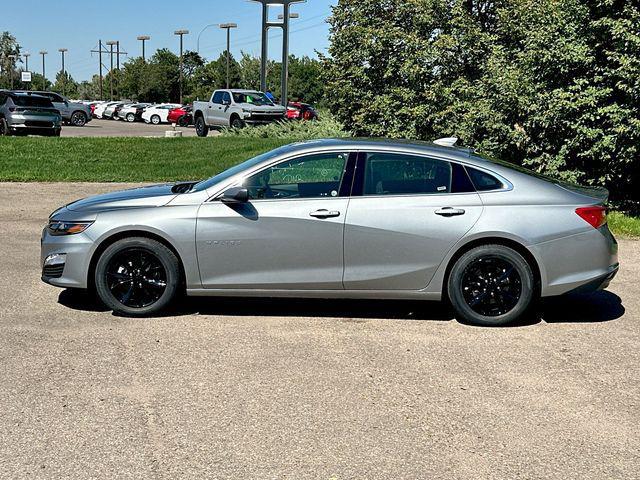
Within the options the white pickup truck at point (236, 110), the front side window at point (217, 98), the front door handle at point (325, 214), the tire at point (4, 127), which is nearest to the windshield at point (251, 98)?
the white pickup truck at point (236, 110)

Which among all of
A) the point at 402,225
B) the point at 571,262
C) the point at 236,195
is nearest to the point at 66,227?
the point at 236,195

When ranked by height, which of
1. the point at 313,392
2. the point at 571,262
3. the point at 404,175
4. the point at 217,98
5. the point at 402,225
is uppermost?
the point at 217,98

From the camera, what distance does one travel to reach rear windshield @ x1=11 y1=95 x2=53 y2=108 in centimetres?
2554

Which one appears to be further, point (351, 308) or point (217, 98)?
point (217, 98)

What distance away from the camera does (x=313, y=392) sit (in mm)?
4922

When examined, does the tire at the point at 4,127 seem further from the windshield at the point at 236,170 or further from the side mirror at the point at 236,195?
the side mirror at the point at 236,195

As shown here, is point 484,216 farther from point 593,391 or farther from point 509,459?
point 509,459

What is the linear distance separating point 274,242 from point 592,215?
2.60 meters

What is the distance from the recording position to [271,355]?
18.5 ft

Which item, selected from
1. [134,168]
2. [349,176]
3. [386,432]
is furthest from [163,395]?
[134,168]

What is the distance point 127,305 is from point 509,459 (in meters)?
3.62

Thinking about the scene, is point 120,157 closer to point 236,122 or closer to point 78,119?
point 236,122

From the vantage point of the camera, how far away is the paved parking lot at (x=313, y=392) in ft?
13.1

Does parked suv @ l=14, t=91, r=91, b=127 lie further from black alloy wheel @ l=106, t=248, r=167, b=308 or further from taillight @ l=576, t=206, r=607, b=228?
taillight @ l=576, t=206, r=607, b=228
